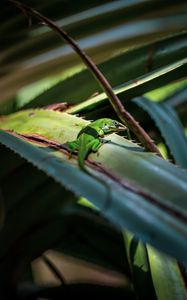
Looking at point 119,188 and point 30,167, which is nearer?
point 119,188

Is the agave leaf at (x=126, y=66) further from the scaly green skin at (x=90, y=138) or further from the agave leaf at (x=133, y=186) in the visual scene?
the agave leaf at (x=133, y=186)

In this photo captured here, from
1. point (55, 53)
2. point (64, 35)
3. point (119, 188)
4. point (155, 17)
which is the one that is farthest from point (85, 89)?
point (119, 188)

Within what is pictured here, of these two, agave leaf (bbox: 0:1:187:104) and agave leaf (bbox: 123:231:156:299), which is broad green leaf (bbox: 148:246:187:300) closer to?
agave leaf (bbox: 123:231:156:299)

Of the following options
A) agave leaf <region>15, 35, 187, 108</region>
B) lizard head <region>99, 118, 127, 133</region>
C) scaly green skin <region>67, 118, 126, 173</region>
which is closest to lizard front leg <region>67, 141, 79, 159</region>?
scaly green skin <region>67, 118, 126, 173</region>

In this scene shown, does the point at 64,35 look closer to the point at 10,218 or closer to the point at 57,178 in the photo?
the point at 57,178

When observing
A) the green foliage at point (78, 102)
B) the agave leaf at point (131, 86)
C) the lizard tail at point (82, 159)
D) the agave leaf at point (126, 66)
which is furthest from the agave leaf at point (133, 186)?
the agave leaf at point (126, 66)

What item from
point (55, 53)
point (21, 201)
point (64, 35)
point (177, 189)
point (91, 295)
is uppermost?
point (55, 53)
